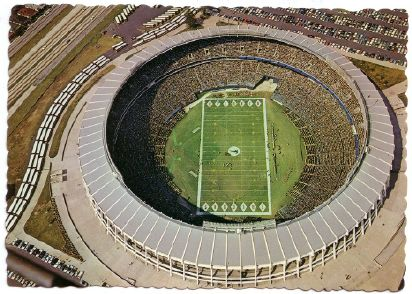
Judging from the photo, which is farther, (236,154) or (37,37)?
(37,37)

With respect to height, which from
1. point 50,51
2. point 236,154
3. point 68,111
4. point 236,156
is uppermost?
point 50,51

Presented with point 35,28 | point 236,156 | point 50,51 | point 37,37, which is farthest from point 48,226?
point 35,28

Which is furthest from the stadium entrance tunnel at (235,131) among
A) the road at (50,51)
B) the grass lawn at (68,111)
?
the road at (50,51)

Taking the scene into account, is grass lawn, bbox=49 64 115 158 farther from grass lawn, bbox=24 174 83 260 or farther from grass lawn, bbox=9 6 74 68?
grass lawn, bbox=9 6 74 68

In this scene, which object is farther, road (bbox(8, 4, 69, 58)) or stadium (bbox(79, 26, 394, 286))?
road (bbox(8, 4, 69, 58))

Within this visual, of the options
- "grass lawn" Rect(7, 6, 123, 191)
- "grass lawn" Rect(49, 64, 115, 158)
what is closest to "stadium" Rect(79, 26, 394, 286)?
"grass lawn" Rect(49, 64, 115, 158)

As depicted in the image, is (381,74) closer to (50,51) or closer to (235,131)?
(235,131)

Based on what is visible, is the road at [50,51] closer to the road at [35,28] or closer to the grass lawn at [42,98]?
the grass lawn at [42,98]
